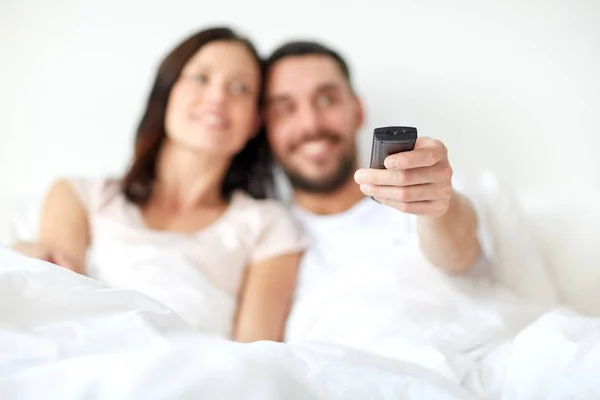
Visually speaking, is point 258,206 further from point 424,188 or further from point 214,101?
point 424,188

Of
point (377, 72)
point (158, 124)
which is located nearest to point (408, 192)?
point (158, 124)

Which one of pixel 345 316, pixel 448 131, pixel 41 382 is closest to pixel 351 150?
pixel 448 131

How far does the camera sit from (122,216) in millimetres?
989

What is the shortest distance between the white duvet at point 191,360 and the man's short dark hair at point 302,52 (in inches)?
27.9

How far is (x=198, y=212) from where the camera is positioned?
1.09 m

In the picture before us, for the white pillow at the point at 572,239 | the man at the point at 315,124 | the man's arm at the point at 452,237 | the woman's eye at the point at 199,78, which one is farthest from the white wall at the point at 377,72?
the man's arm at the point at 452,237

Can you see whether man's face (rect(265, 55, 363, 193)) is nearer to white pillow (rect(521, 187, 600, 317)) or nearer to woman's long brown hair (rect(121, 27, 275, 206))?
woman's long brown hair (rect(121, 27, 275, 206))

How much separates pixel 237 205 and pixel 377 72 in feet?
1.89

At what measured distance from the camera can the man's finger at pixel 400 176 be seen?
1.93ft

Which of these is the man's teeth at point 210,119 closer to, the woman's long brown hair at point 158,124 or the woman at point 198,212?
the woman at point 198,212

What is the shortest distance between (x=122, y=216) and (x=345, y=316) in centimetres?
50

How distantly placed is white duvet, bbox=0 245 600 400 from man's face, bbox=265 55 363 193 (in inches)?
20.6

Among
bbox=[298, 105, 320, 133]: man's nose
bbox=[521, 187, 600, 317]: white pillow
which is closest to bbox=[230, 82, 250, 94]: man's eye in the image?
bbox=[298, 105, 320, 133]: man's nose

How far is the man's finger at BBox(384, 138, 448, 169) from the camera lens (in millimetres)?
568
